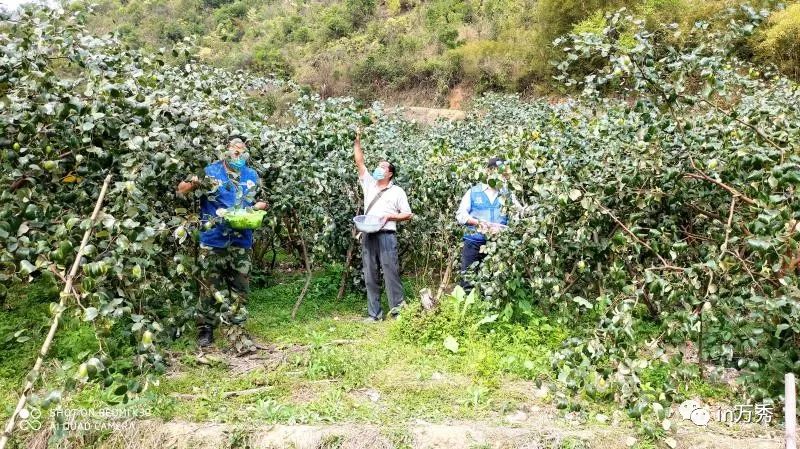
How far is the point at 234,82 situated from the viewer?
223 inches

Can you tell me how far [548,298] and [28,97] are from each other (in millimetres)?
3453

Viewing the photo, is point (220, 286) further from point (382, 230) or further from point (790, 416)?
point (790, 416)

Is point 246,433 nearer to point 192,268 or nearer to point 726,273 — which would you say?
point 192,268

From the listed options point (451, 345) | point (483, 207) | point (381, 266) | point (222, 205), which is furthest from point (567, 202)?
point (222, 205)

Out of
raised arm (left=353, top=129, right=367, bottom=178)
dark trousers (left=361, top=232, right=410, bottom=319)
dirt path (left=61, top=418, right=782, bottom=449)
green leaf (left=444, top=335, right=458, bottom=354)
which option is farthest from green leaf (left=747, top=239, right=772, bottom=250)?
raised arm (left=353, top=129, right=367, bottom=178)

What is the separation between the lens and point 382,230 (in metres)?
5.18

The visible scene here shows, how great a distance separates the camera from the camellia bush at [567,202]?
2.69 metres

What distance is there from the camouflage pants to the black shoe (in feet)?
0.15

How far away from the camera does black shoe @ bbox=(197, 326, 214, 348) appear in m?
4.49

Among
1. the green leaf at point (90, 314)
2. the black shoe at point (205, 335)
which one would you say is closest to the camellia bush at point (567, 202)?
the green leaf at point (90, 314)

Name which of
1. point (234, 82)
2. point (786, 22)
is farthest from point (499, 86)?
point (234, 82)

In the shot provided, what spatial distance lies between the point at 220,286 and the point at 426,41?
23.5 m

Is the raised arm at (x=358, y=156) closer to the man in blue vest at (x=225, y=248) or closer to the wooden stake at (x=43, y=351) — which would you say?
the man in blue vest at (x=225, y=248)

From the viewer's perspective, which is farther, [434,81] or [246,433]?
[434,81]
